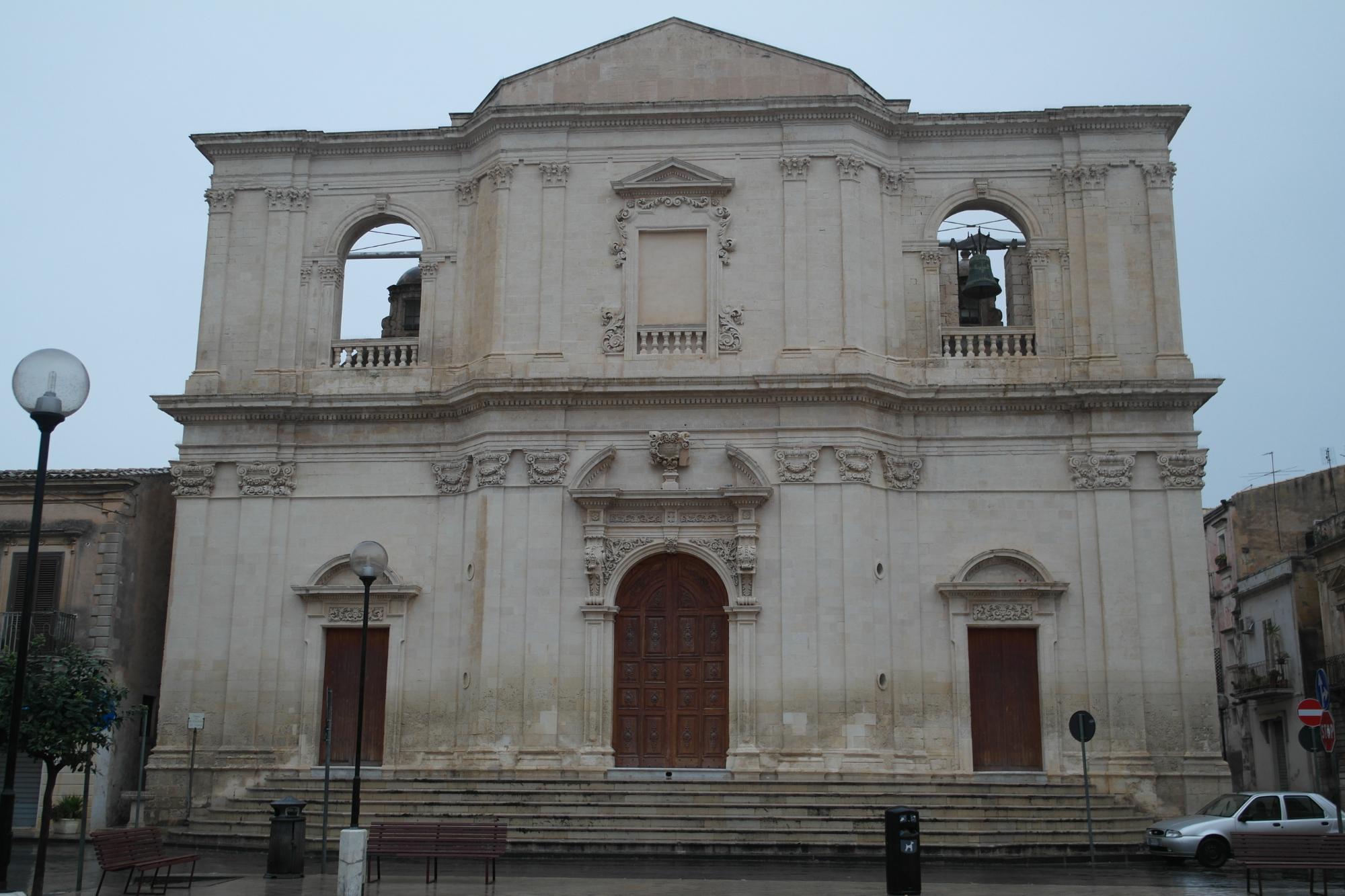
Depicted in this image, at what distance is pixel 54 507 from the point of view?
30641mm

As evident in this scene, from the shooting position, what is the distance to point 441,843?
18703 mm

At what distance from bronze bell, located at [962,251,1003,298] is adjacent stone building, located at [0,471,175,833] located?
18450mm

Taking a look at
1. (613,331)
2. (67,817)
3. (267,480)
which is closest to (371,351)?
(267,480)

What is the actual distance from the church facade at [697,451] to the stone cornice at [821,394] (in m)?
0.08

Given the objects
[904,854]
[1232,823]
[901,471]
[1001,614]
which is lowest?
[904,854]

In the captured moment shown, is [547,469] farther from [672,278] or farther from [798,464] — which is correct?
[798,464]

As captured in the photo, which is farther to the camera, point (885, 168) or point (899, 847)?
point (885, 168)

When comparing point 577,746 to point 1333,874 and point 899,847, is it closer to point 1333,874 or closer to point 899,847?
point 899,847

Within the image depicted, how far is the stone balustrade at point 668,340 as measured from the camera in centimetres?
2886

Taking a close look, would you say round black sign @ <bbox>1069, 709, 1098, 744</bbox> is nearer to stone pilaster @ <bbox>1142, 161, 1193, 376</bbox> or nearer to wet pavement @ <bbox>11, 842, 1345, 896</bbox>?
wet pavement @ <bbox>11, 842, 1345, 896</bbox>

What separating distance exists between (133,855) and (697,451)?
13.8 meters

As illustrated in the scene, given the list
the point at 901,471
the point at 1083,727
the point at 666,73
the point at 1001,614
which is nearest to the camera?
the point at 1083,727

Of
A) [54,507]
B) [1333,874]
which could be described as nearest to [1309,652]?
[1333,874]

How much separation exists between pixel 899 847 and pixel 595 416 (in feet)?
42.9
